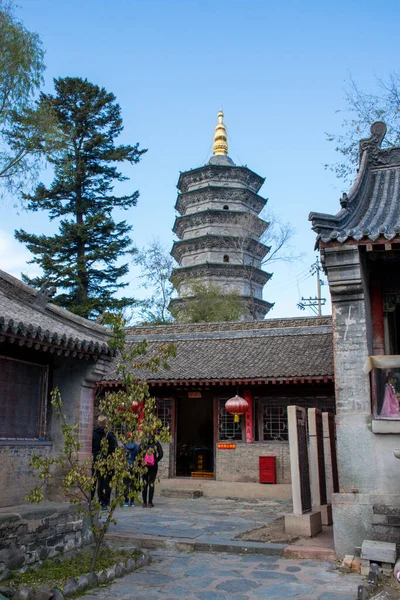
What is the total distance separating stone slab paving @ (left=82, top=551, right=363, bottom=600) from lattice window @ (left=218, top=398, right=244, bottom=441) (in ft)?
24.9

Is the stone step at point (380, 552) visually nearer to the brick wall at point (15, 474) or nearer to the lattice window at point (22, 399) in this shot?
the brick wall at point (15, 474)

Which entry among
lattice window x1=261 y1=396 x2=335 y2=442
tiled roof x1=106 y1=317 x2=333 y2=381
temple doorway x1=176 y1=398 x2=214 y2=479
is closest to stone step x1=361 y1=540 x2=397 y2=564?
tiled roof x1=106 y1=317 x2=333 y2=381

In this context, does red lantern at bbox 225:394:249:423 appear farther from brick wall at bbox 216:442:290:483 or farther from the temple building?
the temple building

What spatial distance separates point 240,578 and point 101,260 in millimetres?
20207

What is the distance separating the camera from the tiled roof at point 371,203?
274 inches

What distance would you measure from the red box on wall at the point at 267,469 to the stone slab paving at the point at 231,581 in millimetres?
6798

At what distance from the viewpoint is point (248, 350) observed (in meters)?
15.9

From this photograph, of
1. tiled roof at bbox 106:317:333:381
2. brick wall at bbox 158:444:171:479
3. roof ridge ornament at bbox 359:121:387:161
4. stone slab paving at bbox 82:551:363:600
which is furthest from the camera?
brick wall at bbox 158:444:171:479

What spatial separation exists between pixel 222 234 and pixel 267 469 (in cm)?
1640

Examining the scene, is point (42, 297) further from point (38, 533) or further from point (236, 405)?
point (236, 405)

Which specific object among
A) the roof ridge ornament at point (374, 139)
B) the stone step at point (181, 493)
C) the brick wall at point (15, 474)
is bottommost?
the stone step at point (181, 493)

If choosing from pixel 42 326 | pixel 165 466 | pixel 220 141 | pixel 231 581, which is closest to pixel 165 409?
pixel 165 466

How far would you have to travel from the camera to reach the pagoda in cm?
2820

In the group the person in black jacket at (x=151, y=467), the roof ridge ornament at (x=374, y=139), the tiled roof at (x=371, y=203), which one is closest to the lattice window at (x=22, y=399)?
the person in black jacket at (x=151, y=467)
